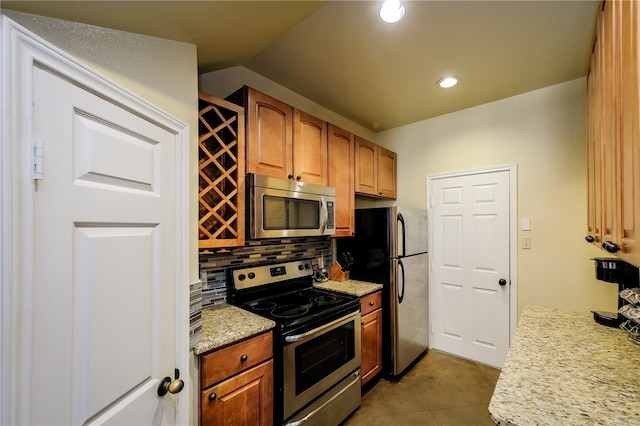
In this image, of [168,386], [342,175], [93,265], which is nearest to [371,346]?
[342,175]

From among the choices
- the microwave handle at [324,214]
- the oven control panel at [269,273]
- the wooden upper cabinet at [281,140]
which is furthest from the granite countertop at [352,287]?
the wooden upper cabinet at [281,140]

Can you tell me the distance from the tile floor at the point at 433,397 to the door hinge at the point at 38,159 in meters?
2.32

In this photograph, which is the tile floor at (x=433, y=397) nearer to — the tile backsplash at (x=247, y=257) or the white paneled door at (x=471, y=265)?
the white paneled door at (x=471, y=265)

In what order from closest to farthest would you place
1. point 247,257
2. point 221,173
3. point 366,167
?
point 221,173 < point 247,257 < point 366,167

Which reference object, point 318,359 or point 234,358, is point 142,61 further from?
point 318,359

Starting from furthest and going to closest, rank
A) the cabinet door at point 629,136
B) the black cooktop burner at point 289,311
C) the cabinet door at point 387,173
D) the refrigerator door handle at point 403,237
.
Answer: the cabinet door at point 387,173, the refrigerator door handle at point 403,237, the black cooktop burner at point 289,311, the cabinet door at point 629,136

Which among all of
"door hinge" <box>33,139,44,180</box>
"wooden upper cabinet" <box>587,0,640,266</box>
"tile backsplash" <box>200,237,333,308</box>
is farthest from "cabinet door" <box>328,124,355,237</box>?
"door hinge" <box>33,139,44,180</box>

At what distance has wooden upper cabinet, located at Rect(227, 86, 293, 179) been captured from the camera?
5.86 feet

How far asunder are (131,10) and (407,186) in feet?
9.83

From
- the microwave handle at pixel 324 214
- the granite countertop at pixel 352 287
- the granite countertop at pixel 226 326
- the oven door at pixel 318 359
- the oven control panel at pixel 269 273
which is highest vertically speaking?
the microwave handle at pixel 324 214

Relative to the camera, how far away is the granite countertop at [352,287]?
7.54ft

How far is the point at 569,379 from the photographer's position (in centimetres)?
103

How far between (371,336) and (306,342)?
93 centimetres

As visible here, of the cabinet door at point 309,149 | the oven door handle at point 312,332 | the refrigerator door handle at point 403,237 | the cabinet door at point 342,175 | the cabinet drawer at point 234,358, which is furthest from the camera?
the refrigerator door handle at point 403,237
